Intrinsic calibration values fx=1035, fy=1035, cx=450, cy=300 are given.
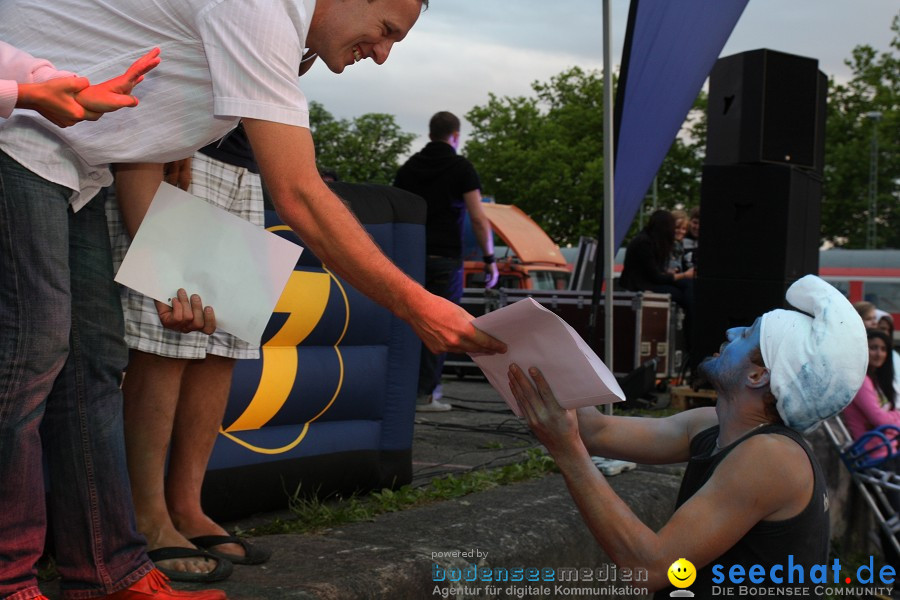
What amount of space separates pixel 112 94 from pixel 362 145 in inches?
2364

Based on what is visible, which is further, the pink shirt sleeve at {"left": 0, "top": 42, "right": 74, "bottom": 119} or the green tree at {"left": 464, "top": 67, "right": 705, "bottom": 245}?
the green tree at {"left": 464, "top": 67, "right": 705, "bottom": 245}

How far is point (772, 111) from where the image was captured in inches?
279

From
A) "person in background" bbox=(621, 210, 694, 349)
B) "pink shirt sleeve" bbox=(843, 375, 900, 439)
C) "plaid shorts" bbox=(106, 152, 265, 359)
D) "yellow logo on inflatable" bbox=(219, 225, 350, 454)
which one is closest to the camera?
"plaid shorts" bbox=(106, 152, 265, 359)

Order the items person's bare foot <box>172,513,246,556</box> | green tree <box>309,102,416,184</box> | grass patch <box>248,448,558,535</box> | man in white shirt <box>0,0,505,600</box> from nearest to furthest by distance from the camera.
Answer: man in white shirt <box>0,0,505,600</box> → person's bare foot <box>172,513,246,556</box> → grass patch <box>248,448,558,535</box> → green tree <box>309,102,416,184</box>

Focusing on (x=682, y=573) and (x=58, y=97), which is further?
(x=682, y=573)

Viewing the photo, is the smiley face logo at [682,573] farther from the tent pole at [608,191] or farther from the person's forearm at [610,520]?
the tent pole at [608,191]

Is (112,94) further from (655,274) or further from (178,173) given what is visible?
(655,274)

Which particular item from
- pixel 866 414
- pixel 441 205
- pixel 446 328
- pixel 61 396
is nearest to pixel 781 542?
pixel 446 328

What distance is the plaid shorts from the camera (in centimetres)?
246

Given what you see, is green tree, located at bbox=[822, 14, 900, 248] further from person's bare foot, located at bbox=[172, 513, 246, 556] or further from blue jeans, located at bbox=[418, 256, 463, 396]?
person's bare foot, located at bbox=[172, 513, 246, 556]

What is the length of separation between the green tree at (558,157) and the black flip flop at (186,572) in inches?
1502

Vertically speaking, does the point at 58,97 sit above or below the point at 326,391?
above

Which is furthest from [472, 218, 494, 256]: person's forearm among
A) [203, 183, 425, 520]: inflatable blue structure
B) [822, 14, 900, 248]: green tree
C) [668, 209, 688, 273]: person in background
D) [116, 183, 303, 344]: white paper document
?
[822, 14, 900, 248]: green tree

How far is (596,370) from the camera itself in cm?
177
